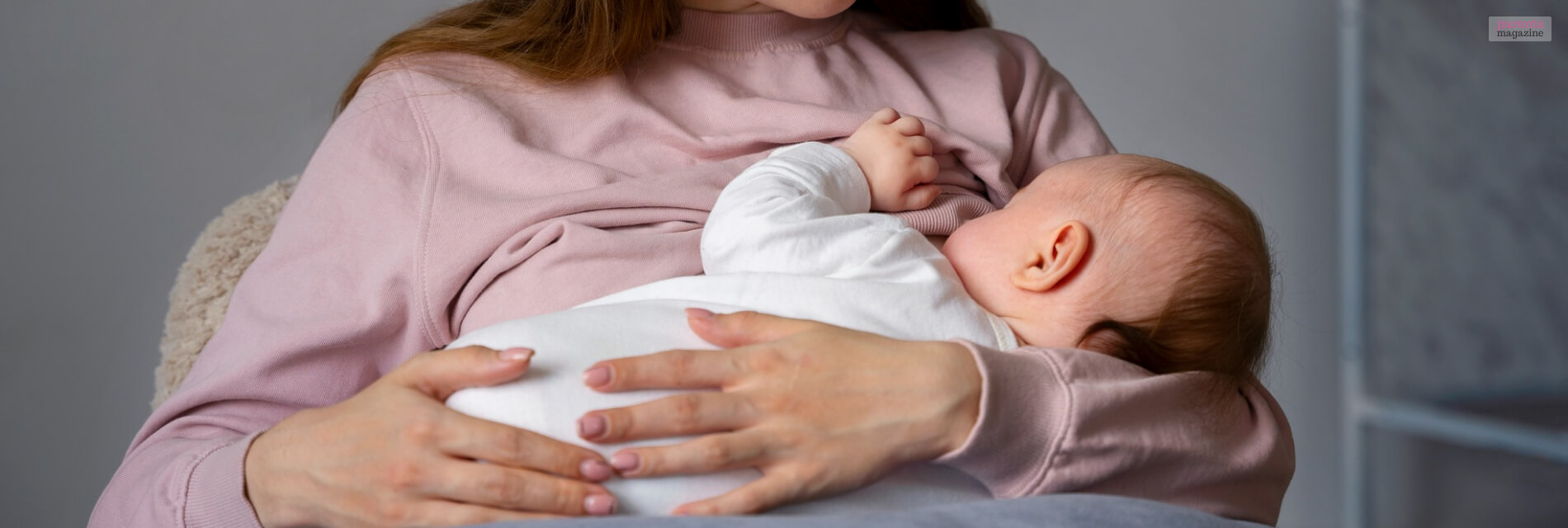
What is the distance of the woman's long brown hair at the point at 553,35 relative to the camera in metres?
1.36

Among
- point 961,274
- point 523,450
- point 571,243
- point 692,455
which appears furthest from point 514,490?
point 961,274

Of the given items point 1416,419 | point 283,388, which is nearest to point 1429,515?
point 1416,419

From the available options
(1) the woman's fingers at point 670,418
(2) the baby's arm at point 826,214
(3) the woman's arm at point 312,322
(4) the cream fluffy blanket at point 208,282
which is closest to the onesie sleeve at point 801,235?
(2) the baby's arm at point 826,214

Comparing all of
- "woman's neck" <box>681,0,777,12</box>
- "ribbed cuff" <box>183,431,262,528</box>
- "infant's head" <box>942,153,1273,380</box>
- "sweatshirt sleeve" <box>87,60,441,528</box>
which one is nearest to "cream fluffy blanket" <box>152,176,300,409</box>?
"sweatshirt sleeve" <box>87,60,441,528</box>

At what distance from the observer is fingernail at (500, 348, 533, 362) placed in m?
0.88

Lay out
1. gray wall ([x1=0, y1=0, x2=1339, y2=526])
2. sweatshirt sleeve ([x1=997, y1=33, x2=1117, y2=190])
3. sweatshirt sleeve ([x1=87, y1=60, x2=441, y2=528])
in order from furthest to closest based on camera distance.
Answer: gray wall ([x1=0, y1=0, x2=1339, y2=526]), sweatshirt sleeve ([x1=997, y1=33, x2=1117, y2=190]), sweatshirt sleeve ([x1=87, y1=60, x2=441, y2=528])

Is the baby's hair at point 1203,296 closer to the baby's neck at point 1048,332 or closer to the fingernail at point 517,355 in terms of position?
the baby's neck at point 1048,332

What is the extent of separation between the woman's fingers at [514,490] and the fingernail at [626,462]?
0.02 metres

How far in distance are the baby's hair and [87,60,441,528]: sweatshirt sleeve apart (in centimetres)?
73

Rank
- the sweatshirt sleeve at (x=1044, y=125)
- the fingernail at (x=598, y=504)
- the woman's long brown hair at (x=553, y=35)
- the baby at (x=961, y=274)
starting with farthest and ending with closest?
the sweatshirt sleeve at (x=1044, y=125) → the woman's long brown hair at (x=553, y=35) → the baby at (x=961, y=274) → the fingernail at (x=598, y=504)

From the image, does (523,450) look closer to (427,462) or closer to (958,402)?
(427,462)

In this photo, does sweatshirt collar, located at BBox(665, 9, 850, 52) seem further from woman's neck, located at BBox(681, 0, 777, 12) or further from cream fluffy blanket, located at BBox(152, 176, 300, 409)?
cream fluffy blanket, located at BBox(152, 176, 300, 409)

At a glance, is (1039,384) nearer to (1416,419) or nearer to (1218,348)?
(1218,348)

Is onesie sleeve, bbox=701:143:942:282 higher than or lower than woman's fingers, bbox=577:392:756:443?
higher
